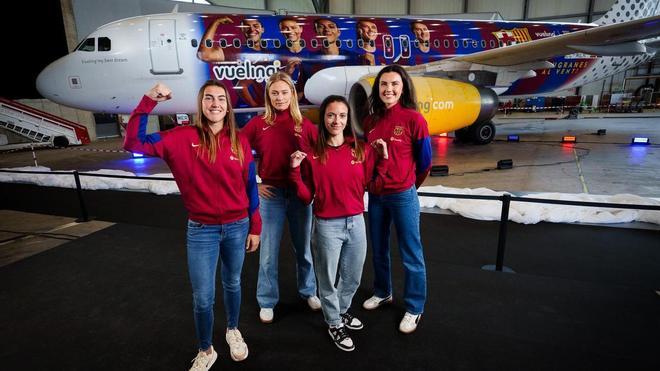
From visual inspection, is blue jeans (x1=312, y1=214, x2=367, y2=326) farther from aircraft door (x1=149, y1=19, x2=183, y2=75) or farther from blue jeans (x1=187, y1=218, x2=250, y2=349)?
aircraft door (x1=149, y1=19, x2=183, y2=75)

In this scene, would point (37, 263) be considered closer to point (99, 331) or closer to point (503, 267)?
point (99, 331)

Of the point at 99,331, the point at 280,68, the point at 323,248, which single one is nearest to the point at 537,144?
the point at 280,68

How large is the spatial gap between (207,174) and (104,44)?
6.99m

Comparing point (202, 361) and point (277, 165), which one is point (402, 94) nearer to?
point (277, 165)

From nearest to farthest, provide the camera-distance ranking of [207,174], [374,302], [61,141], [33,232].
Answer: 1. [207,174]
2. [374,302]
3. [33,232]
4. [61,141]

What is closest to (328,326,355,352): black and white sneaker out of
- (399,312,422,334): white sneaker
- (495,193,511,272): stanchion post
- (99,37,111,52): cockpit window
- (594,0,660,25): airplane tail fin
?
(399,312,422,334): white sneaker

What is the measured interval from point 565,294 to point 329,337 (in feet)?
6.11

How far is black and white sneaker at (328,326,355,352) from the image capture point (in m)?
2.09

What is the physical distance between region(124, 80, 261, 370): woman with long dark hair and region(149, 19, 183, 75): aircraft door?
612 centimetres

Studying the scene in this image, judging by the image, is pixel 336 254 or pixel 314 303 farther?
pixel 314 303

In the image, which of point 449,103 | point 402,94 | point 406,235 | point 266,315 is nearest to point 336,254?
point 406,235

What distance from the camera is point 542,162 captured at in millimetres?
7051

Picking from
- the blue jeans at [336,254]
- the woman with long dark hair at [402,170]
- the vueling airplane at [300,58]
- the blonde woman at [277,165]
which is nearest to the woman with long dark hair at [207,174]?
the blonde woman at [277,165]

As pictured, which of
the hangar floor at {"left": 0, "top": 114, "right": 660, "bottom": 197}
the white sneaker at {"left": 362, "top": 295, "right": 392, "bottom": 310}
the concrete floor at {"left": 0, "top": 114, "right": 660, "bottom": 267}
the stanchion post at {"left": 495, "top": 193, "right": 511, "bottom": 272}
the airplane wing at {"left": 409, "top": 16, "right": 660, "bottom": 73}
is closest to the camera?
the white sneaker at {"left": 362, "top": 295, "right": 392, "bottom": 310}
